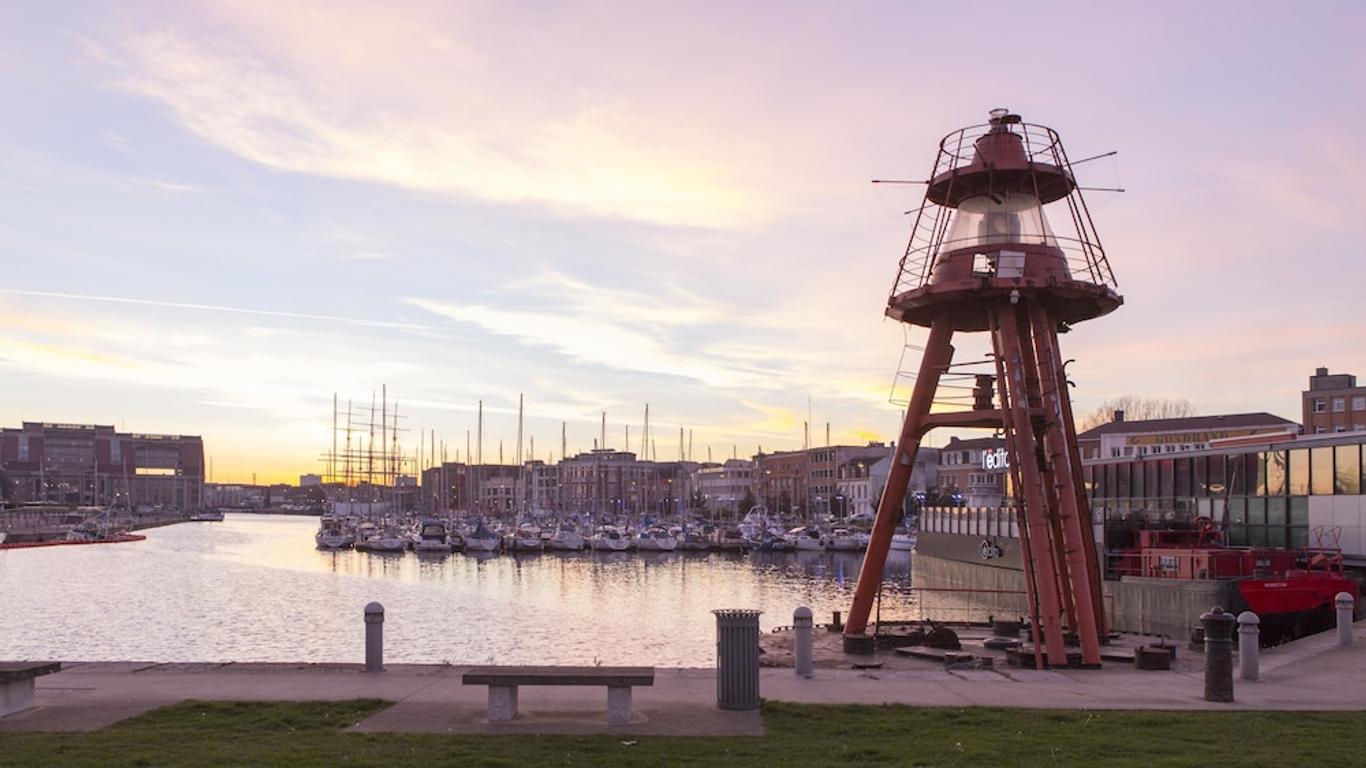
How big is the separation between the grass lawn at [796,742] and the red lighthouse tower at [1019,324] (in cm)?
943

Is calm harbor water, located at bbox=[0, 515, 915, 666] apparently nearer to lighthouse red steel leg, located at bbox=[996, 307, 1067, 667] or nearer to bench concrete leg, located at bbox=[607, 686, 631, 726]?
lighthouse red steel leg, located at bbox=[996, 307, 1067, 667]

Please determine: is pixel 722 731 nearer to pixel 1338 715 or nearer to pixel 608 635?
pixel 1338 715

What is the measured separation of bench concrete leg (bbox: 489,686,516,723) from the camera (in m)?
15.8

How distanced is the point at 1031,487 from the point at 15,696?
19.4 metres

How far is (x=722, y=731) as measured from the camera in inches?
599

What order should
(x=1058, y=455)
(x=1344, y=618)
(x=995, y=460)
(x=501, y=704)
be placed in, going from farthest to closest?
(x=995, y=460) → (x=1058, y=455) → (x=1344, y=618) → (x=501, y=704)

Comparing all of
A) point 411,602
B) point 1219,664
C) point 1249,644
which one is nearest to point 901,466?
point 1249,644

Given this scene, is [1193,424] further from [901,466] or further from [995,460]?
[901,466]

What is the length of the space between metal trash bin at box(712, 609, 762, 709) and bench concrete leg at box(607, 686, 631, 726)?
5.77ft

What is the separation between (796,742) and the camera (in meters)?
14.4

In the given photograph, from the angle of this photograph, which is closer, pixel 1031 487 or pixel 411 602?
pixel 1031 487

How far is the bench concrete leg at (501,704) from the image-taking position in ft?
51.9

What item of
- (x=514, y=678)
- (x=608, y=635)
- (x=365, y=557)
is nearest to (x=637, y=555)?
(x=365, y=557)

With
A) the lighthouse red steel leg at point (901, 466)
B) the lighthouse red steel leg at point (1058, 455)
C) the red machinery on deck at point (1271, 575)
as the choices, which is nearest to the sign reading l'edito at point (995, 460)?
the red machinery on deck at point (1271, 575)
